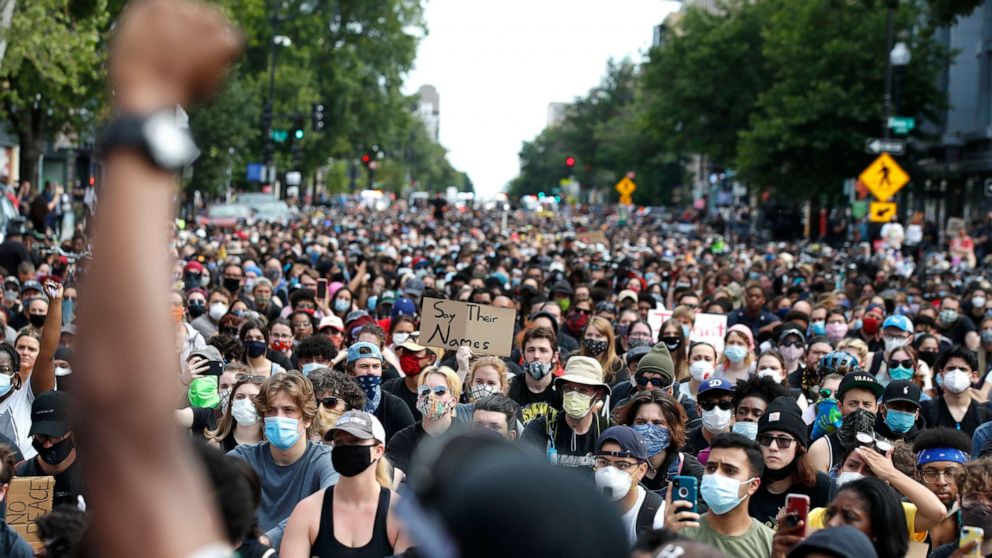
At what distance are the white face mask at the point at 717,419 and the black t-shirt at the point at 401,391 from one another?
2098 mm

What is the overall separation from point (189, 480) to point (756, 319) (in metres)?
15.9

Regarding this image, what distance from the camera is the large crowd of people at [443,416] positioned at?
5.18ft

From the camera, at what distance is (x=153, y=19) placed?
163 cm

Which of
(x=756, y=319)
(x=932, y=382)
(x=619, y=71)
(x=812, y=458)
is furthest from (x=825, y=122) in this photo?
(x=619, y=71)

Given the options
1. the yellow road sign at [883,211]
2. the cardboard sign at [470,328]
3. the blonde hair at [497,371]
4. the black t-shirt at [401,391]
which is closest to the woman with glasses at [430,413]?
the blonde hair at [497,371]

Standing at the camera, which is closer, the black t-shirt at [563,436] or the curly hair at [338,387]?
the curly hair at [338,387]

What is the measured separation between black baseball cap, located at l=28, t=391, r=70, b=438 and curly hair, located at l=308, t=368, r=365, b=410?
1.36m

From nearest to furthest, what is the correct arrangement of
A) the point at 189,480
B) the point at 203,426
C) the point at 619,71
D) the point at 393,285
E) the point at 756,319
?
the point at 189,480 < the point at 203,426 < the point at 756,319 < the point at 393,285 < the point at 619,71

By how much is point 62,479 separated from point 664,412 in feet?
10.4

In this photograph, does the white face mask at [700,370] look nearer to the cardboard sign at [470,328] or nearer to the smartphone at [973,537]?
the cardboard sign at [470,328]

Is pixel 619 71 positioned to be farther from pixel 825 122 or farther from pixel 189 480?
pixel 189 480

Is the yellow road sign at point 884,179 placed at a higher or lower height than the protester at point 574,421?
higher

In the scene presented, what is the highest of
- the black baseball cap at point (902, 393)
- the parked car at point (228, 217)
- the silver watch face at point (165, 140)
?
the silver watch face at point (165, 140)

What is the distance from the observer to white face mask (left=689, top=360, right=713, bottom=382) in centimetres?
1163
